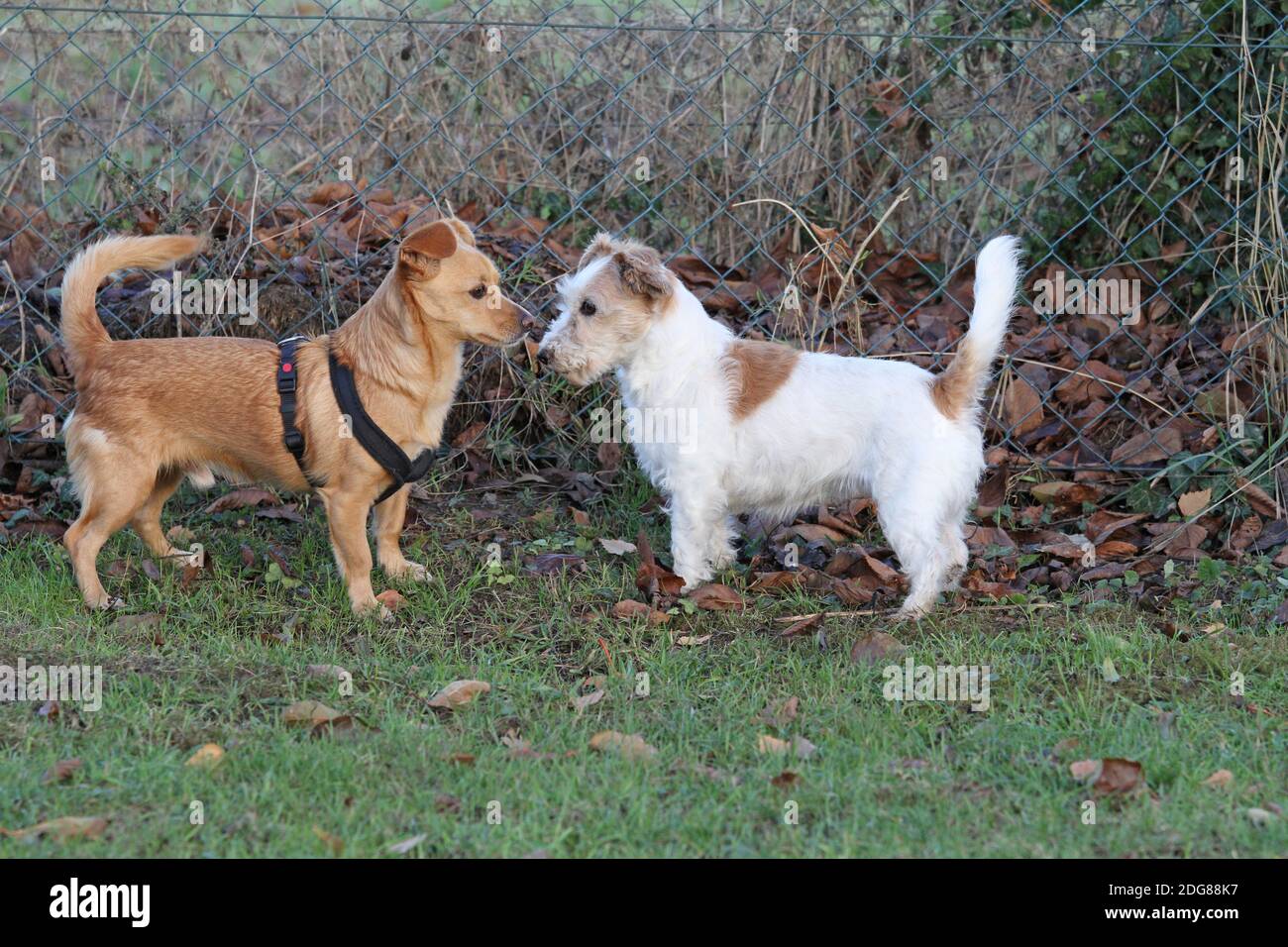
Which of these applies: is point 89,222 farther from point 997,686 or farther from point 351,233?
point 997,686

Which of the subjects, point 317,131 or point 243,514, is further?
point 317,131

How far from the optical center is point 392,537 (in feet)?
15.8

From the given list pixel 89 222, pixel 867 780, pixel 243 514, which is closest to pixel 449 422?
pixel 243 514

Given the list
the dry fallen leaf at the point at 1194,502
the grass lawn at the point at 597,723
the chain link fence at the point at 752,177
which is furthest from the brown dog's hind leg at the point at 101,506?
the dry fallen leaf at the point at 1194,502

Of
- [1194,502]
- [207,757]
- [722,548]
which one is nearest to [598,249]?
[722,548]

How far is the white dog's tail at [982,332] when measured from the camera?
165 inches

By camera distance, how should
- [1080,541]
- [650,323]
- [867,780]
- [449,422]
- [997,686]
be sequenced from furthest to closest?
[449,422] → [1080,541] → [650,323] → [997,686] → [867,780]

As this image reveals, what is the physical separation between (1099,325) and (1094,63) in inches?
45.6

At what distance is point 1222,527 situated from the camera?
504 cm

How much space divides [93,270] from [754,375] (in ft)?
7.62

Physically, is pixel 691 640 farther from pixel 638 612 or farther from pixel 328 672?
pixel 328 672

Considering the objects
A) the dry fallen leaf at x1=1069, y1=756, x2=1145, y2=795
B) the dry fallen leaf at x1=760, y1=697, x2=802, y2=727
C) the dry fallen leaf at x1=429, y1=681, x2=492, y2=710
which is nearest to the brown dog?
the dry fallen leaf at x1=429, y1=681, x2=492, y2=710

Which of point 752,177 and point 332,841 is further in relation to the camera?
point 752,177

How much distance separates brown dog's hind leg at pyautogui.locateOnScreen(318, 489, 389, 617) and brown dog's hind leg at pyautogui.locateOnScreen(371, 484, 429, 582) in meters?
0.25
